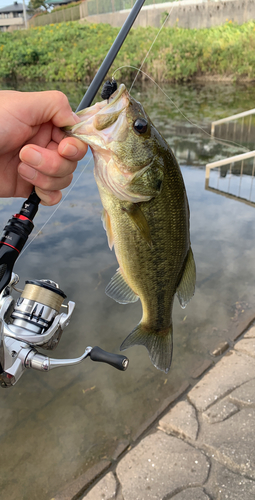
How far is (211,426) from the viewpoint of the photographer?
238 cm

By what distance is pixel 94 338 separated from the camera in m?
3.27

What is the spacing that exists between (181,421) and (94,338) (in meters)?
1.12

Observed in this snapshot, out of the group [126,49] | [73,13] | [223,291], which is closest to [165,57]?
[126,49]

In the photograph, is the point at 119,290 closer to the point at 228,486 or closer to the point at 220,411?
the point at 228,486

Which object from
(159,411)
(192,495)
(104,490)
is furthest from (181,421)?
(104,490)

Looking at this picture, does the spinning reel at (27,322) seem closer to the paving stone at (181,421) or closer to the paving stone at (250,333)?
the paving stone at (181,421)

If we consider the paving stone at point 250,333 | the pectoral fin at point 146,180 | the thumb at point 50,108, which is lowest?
the paving stone at point 250,333

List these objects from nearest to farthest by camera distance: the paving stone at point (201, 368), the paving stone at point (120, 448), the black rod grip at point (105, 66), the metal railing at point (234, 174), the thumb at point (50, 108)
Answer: the thumb at point (50, 108)
the black rod grip at point (105, 66)
the paving stone at point (120, 448)
the paving stone at point (201, 368)
the metal railing at point (234, 174)

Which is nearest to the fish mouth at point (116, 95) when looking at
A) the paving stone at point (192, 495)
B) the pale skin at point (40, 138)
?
the pale skin at point (40, 138)

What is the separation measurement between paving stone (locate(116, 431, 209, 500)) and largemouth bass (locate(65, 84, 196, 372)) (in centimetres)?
137

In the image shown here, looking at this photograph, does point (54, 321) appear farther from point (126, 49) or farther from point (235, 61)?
point (126, 49)

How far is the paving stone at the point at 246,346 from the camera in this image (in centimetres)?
295

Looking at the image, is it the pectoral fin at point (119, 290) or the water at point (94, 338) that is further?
the water at point (94, 338)

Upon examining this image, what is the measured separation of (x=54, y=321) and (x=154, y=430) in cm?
131
